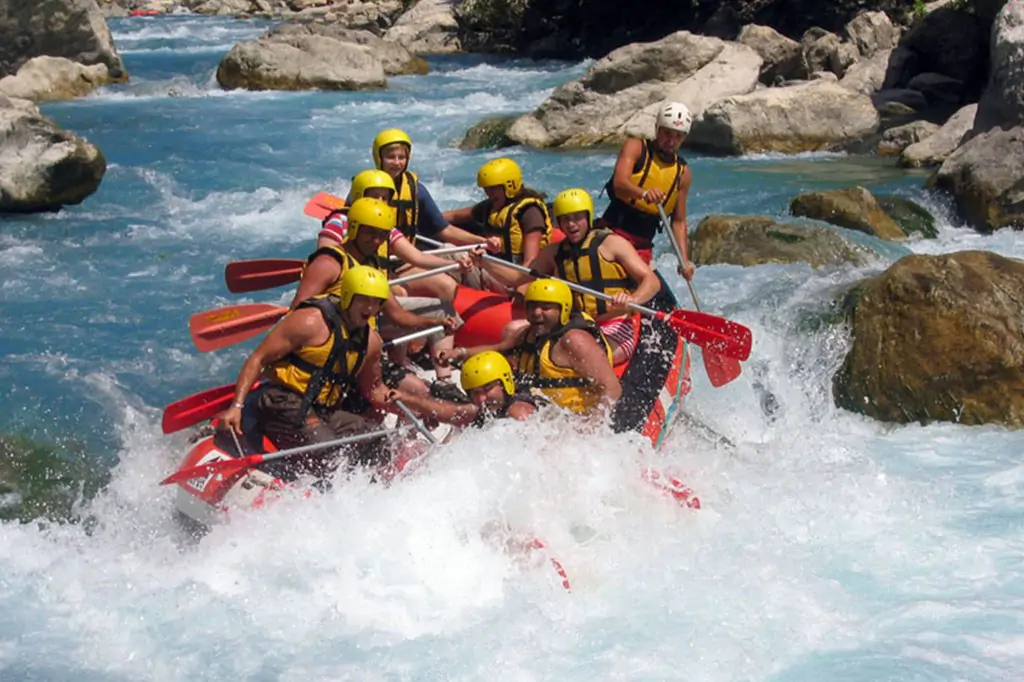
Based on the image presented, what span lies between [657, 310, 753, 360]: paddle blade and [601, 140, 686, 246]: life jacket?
91 cm

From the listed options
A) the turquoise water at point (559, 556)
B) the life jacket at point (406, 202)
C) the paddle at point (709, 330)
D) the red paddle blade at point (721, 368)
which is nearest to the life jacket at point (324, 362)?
the turquoise water at point (559, 556)

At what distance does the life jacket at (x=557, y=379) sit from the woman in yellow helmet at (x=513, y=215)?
4.45 feet

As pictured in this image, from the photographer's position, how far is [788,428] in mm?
7789

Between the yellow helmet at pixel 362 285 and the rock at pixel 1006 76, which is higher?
the rock at pixel 1006 76

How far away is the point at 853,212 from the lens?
1115 centimetres

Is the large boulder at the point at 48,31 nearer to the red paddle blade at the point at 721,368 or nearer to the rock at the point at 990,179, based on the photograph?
the rock at the point at 990,179

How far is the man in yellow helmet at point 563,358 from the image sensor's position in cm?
611

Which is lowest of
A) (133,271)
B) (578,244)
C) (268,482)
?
(133,271)

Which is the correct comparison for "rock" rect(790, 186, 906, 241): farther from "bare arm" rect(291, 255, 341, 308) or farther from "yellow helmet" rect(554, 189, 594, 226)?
"bare arm" rect(291, 255, 341, 308)

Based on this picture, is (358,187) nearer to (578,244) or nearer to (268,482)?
(578,244)

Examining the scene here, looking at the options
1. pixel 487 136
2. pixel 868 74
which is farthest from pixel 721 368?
pixel 868 74

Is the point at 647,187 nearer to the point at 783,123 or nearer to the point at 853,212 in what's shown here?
the point at 853,212

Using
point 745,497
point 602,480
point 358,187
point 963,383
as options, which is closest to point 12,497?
point 358,187

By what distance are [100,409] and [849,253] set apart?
20.0ft
